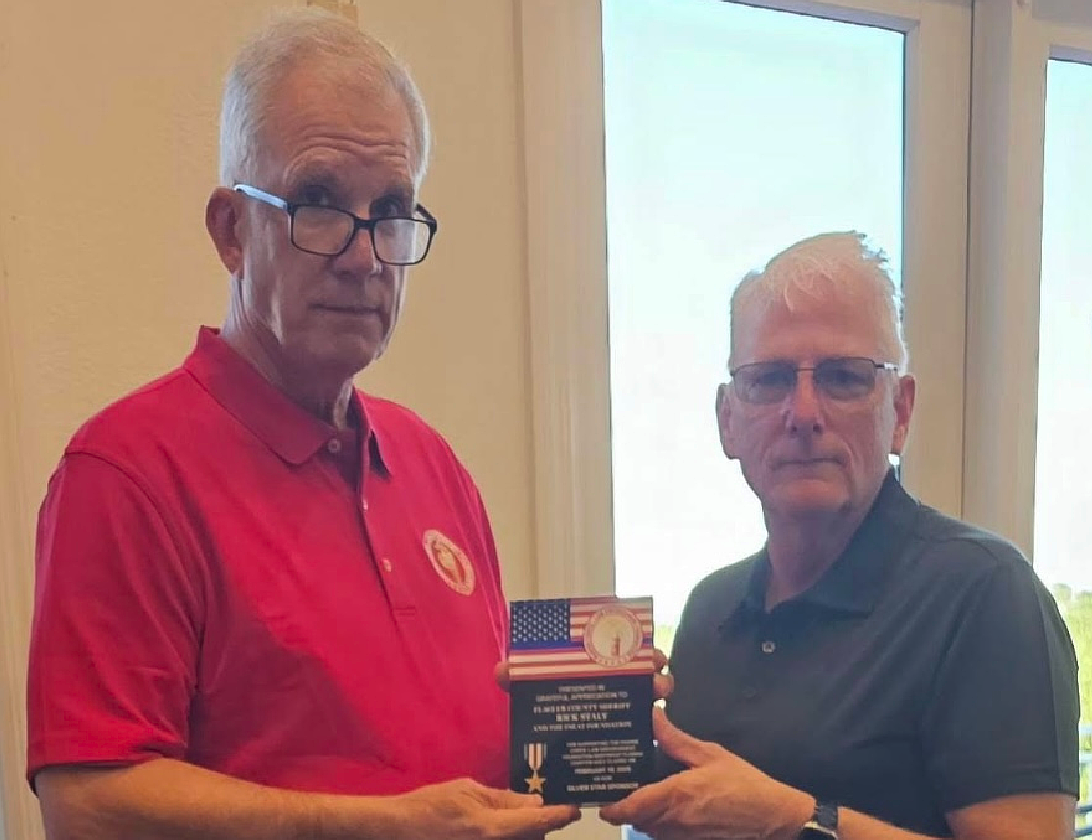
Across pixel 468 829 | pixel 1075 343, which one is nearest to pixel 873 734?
pixel 468 829

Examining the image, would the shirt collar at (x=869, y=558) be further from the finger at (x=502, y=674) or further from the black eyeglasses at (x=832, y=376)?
the finger at (x=502, y=674)

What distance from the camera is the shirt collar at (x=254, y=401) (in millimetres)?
949

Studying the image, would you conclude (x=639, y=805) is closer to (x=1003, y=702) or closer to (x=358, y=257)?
(x=1003, y=702)

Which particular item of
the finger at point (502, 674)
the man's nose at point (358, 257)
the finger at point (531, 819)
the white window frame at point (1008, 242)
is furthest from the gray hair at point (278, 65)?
the white window frame at point (1008, 242)

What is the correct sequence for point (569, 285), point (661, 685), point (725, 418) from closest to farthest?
point (661, 685)
point (725, 418)
point (569, 285)

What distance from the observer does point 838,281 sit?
3.45 feet

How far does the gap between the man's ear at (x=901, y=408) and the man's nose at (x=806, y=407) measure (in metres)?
0.11

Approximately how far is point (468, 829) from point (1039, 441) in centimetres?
172

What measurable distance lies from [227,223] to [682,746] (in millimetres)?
726

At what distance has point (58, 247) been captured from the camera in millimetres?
1221

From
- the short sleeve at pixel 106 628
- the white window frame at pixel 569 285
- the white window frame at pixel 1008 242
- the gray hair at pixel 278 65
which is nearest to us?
the short sleeve at pixel 106 628

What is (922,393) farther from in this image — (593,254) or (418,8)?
(418,8)

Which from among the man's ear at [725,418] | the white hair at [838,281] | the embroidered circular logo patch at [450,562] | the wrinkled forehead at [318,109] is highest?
the wrinkled forehead at [318,109]

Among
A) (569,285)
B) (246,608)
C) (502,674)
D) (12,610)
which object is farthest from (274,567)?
(569,285)
